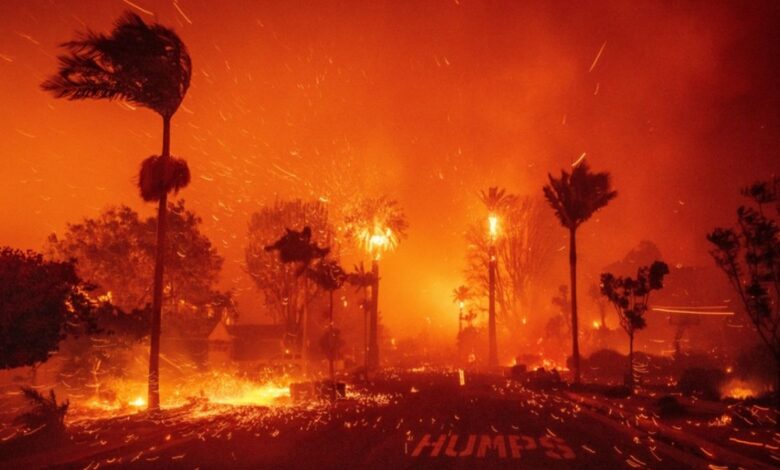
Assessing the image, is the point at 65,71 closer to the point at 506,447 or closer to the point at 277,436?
the point at 277,436

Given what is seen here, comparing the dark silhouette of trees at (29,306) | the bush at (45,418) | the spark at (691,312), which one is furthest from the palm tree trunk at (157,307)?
the spark at (691,312)

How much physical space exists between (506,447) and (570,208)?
2884cm

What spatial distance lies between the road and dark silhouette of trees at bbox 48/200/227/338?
2453 cm

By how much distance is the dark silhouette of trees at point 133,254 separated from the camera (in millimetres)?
46062

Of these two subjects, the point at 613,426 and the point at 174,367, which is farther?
the point at 174,367

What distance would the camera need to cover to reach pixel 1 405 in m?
22.7

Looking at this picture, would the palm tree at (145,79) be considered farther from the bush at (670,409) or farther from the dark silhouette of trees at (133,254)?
the dark silhouette of trees at (133,254)

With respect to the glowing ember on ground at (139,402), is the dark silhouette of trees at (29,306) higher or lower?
higher

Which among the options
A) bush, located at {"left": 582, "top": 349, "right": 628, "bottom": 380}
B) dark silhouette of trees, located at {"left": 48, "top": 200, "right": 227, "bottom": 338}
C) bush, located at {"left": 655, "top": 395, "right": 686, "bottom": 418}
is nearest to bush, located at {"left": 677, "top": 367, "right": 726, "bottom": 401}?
bush, located at {"left": 655, "top": 395, "right": 686, "bottom": 418}

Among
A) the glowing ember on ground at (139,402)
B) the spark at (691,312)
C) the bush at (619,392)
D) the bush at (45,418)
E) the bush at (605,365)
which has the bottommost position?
the bush at (605,365)

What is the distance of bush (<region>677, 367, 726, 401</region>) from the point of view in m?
28.8

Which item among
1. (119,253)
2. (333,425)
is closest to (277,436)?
(333,425)

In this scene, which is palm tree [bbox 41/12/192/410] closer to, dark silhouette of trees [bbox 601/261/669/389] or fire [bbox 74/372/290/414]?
fire [bbox 74/372/290/414]

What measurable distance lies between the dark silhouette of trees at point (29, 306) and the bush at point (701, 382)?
24.2 meters
